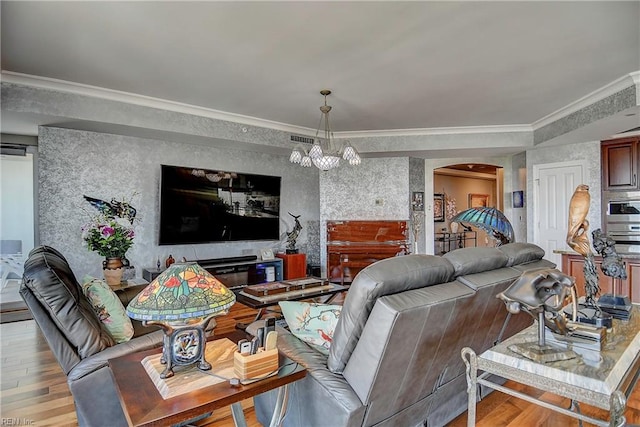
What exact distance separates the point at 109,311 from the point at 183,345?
97 cm

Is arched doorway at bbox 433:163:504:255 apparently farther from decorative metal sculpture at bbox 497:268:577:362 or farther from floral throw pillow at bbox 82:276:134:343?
floral throw pillow at bbox 82:276:134:343

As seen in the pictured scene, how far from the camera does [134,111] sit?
4.03m

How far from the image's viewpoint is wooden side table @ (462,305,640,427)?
1187 mm

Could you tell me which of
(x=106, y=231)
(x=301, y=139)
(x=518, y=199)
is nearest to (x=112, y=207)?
(x=106, y=231)

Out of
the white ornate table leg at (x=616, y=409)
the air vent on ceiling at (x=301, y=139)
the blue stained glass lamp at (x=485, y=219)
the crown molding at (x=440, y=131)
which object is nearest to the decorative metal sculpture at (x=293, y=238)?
the air vent on ceiling at (x=301, y=139)

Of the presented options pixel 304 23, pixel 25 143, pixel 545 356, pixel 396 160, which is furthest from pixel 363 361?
pixel 25 143

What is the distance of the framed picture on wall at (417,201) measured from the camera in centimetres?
641

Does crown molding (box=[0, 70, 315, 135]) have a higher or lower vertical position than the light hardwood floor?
higher

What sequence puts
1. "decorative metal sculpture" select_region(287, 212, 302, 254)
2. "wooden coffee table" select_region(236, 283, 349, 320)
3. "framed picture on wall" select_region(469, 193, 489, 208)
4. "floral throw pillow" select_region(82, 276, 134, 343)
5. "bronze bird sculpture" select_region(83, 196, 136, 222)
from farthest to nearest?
1. "framed picture on wall" select_region(469, 193, 489, 208)
2. "decorative metal sculpture" select_region(287, 212, 302, 254)
3. "bronze bird sculpture" select_region(83, 196, 136, 222)
4. "wooden coffee table" select_region(236, 283, 349, 320)
5. "floral throw pillow" select_region(82, 276, 134, 343)

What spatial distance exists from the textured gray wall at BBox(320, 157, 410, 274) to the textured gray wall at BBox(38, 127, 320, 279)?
1.23 metres

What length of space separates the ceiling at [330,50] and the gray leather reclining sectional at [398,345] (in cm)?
175

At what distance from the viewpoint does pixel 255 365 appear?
1365mm

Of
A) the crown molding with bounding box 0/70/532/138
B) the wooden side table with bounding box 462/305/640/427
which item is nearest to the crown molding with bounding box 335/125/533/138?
the crown molding with bounding box 0/70/532/138

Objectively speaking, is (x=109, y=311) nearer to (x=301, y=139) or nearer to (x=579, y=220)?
(x=579, y=220)
